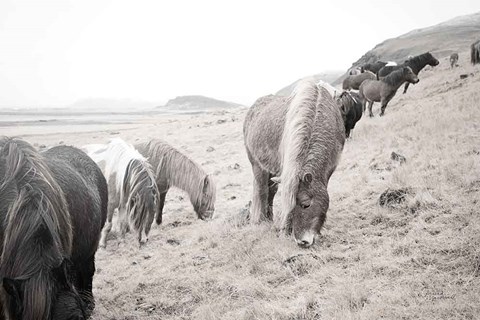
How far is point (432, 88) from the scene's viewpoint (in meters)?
19.3

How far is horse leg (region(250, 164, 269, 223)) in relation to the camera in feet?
22.5

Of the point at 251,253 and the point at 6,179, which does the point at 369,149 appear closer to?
the point at 251,253

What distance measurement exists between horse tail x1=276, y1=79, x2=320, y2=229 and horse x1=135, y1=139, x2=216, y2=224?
335 cm

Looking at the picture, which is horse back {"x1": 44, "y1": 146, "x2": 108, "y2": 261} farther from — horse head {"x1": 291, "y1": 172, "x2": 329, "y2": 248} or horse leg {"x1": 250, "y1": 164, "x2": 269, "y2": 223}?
horse leg {"x1": 250, "y1": 164, "x2": 269, "y2": 223}

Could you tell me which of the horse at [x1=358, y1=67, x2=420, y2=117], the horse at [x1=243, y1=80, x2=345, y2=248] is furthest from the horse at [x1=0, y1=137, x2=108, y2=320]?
the horse at [x1=358, y1=67, x2=420, y2=117]

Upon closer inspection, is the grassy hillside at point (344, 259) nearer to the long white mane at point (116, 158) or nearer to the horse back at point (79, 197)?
the horse back at point (79, 197)

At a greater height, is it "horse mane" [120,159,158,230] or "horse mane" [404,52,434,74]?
"horse mane" [404,52,434,74]

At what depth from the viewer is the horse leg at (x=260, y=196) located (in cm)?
685

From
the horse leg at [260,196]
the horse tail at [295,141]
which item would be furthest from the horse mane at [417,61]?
the horse leg at [260,196]

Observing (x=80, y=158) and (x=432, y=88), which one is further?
(x=432, y=88)

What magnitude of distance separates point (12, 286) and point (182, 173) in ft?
21.4

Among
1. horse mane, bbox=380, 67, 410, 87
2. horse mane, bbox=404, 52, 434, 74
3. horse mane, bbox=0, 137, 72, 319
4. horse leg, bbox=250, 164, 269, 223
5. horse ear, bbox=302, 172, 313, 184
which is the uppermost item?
horse mane, bbox=404, 52, 434, 74

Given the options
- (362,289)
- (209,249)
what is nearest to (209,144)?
(209,249)

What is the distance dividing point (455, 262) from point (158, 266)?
4.36 m
